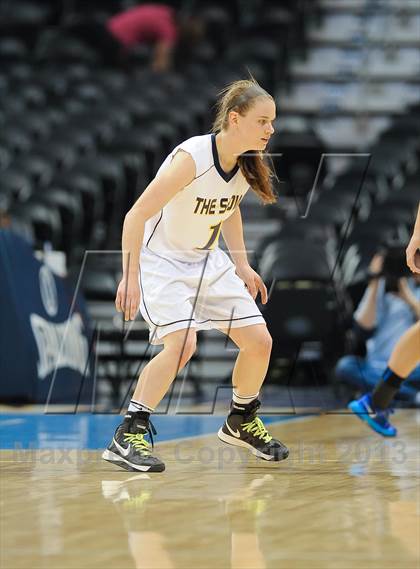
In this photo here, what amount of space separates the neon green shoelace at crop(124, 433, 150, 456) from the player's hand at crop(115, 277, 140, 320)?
0.49 metres

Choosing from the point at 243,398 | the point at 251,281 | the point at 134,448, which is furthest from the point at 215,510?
the point at 251,281

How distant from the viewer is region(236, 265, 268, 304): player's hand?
200 inches

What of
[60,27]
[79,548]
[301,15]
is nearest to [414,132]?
[301,15]

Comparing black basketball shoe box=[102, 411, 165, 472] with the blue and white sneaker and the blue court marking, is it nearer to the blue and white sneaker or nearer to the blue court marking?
the blue court marking

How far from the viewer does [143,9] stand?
15.9 metres

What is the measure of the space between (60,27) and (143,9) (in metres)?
1.32

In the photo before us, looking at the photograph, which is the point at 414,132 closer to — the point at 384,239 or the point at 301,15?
the point at 384,239

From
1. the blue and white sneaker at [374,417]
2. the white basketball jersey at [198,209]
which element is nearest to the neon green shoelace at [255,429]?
the white basketball jersey at [198,209]

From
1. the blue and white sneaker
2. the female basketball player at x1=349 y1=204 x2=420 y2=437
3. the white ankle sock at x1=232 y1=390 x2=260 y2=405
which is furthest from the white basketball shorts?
the blue and white sneaker

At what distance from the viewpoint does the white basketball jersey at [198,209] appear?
475cm

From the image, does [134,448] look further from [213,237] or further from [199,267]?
[213,237]

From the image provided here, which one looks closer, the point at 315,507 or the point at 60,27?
the point at 315,507

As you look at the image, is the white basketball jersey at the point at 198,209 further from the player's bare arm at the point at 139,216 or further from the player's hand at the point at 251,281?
the player's hand at the point at 251,281

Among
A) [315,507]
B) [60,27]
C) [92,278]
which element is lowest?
[92,278]
